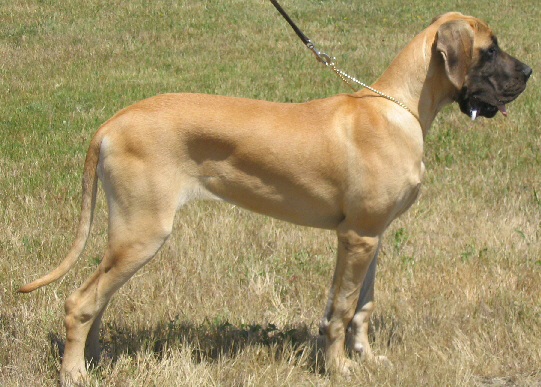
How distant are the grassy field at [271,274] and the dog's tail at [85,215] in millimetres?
613

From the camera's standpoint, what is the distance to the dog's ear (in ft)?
11.9

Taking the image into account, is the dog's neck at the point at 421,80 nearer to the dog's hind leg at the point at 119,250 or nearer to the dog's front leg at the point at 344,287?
the dog's front leg at the point at 344,287

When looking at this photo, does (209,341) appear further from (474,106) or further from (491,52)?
(491,52)

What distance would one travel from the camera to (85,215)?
3.69 m

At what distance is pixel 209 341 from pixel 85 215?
121cm

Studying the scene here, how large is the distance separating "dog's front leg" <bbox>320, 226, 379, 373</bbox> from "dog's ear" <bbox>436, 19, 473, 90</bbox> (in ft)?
3.47

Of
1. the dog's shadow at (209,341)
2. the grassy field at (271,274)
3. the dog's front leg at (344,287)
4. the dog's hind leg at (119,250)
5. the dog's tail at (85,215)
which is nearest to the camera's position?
the dog's hind leg at (119,250)

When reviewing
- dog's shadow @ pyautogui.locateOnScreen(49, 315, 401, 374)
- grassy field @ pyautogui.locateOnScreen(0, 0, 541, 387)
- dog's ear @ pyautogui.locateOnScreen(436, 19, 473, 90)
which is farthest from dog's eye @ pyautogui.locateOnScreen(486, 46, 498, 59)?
dog's shadow @ pyautogui.locateOnScreen(49, 315, 401, 374)

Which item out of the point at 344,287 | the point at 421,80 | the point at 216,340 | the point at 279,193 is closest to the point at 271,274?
the point at 216,340

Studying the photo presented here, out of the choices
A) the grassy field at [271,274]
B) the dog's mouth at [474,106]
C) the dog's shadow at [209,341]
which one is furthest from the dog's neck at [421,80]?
the dog's shadow at [209,341]

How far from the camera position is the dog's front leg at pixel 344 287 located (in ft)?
12.1

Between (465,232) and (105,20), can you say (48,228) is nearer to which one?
(465,232)

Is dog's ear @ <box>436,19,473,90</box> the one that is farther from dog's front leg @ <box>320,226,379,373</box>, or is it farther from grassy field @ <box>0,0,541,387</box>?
grassy field @ <box>0,0,541,387</box>

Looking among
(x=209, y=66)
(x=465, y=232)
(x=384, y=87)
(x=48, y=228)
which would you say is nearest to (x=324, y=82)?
(x=209, y=66)
